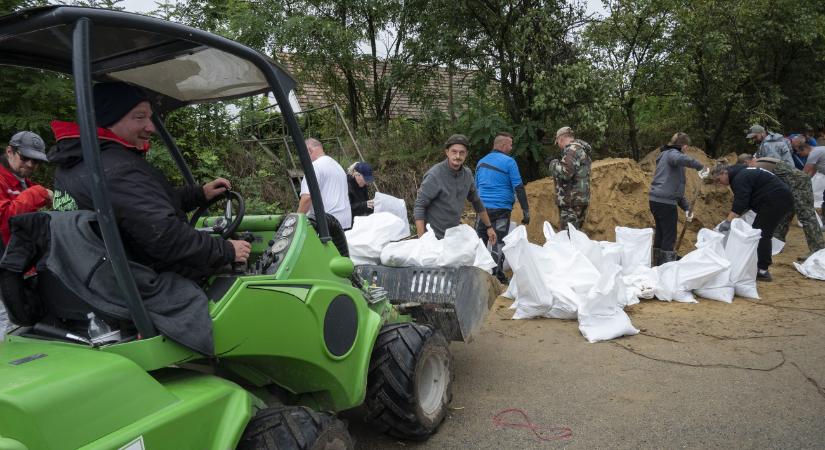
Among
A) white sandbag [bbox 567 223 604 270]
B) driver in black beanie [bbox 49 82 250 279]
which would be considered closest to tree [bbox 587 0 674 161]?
white sandbag [bbox 567 223 604 270]

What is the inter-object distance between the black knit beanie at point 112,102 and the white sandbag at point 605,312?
4146 mm

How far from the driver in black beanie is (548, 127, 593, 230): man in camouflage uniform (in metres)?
5.49

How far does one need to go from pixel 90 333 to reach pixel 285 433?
0.78 m

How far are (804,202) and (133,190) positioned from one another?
8.31 metres

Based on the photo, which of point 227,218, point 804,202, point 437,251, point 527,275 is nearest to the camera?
point 227,218

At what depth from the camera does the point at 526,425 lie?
3754 millimetres

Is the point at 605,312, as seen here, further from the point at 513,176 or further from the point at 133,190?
the point at 133,190

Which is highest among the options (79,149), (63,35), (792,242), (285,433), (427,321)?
(63,35)

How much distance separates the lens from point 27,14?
1.97 m

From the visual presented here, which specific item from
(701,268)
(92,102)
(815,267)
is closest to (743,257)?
(701,268)

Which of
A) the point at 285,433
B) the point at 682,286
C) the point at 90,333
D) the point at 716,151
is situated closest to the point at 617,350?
the point at 682,286

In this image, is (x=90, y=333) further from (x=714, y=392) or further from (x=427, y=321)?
(x=714, y=392)

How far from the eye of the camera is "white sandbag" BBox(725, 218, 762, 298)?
649 centimetres

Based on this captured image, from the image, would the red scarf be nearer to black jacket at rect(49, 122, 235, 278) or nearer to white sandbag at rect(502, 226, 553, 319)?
black jacket at rect(49, 122, 235, 278)
